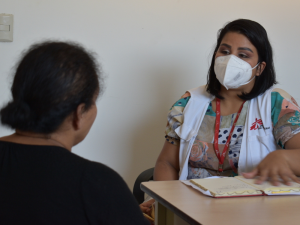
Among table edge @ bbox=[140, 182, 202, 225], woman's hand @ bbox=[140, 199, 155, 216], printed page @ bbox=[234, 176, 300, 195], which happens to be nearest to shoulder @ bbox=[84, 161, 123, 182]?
table edge @ bbox=[140, 182, 202, 225]

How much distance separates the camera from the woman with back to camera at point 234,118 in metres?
1.48

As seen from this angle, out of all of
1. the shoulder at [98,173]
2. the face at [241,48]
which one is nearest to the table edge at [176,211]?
the shoulder at [98,173]

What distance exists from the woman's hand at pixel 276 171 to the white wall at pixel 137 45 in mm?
1115

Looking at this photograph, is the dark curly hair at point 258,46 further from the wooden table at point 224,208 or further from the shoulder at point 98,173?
the shoulder at point 98,173

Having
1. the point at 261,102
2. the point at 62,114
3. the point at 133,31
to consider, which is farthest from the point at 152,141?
the point at 62,114

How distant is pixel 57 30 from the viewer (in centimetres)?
198

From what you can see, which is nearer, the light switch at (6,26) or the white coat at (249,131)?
the white coat at (249,131)

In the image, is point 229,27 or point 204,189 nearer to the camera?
point 204,189

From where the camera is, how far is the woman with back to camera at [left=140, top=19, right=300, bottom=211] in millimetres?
1476

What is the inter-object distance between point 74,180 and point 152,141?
5.44 ft

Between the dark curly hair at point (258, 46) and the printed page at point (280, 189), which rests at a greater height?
Answer: the dark curly hair at point (258, 46)

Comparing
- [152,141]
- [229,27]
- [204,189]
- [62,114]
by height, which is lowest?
[152,141]

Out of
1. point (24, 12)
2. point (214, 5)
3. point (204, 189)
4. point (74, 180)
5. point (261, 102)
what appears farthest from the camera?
point (214, 5)

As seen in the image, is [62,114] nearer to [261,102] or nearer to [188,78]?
[261,102]
